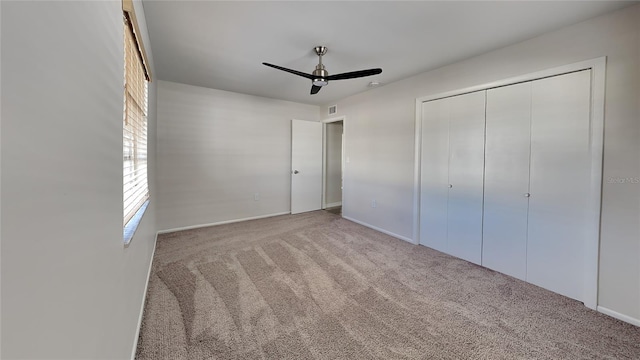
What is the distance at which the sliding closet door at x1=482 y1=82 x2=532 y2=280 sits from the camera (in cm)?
231

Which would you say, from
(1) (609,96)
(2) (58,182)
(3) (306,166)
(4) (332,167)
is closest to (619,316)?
(1) (609,96)

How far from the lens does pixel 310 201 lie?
511cm

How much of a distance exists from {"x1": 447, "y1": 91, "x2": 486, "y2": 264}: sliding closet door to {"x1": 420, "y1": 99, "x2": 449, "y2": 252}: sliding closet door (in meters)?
0.07

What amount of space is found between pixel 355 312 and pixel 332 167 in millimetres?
3994

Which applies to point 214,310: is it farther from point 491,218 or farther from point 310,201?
point 310,201

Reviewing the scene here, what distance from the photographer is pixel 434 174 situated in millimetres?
3068

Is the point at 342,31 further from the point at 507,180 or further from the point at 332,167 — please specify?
the point at 332,167

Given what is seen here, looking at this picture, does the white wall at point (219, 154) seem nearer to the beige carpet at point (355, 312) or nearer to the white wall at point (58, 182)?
the beige carpet at point (355, 312)

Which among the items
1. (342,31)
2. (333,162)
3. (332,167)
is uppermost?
(342,31)

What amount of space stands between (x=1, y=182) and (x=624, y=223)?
3193 millimetres

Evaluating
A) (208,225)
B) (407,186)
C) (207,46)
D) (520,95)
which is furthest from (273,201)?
(520,95)

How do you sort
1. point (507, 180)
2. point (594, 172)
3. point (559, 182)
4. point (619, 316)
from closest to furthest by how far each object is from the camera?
point (619, 316) → point (594, 172) → point (559, 182) → point (507, 180)

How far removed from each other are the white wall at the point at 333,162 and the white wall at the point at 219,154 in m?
0.89

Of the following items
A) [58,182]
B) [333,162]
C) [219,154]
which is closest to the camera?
[58,182]
